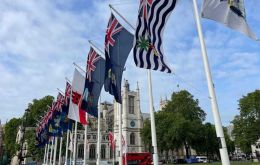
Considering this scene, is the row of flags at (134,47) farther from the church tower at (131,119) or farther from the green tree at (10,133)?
the green tree at (10,133)

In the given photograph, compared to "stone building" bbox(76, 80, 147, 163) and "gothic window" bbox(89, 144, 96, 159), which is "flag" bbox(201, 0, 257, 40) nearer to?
"stone building" bbox(76, 80, 147, 163)

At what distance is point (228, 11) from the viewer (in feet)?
33.5

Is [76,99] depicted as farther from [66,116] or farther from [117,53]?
[117,53]

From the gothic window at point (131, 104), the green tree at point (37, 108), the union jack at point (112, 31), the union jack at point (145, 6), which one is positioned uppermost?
the gothic window at point (131, 104)

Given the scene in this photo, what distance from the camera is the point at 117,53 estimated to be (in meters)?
16.8

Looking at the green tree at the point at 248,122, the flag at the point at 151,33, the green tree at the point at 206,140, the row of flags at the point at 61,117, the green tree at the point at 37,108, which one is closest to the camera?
the flag at the point at 151,33

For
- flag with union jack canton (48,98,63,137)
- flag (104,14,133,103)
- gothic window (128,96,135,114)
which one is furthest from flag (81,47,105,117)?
gothic window (128,96,135,114)

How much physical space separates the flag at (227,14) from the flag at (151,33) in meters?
1.61

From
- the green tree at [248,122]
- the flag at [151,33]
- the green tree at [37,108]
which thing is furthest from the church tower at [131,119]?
the flag at [151,33]

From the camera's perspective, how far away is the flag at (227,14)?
32.9 ft

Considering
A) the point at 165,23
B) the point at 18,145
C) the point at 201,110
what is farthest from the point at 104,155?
the point at 165,23

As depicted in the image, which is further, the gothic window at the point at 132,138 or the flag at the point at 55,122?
the gothic window at the point at 132,138

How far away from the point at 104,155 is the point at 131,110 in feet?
56.3

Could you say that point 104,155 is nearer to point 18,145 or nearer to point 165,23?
point 18,145
